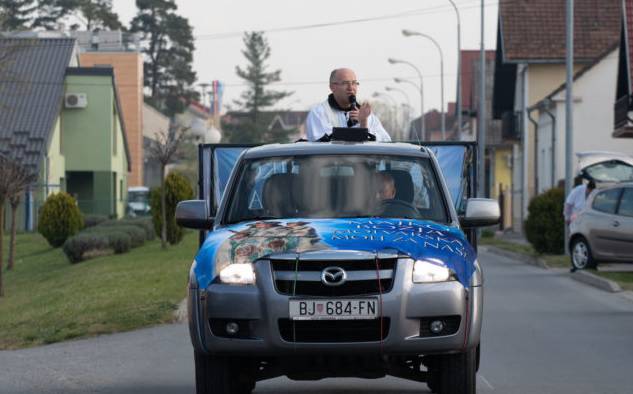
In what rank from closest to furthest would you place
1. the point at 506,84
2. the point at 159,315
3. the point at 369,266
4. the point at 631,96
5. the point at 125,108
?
1. the point at 369,266
2. the point at 159,315
3. the point at 631,96
4. the point at 506,84
5. the point at 125,108

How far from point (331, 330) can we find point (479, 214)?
1611 mm

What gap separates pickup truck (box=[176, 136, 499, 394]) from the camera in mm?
7434

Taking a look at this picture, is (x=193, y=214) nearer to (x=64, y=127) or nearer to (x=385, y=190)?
(x=385, y=190)

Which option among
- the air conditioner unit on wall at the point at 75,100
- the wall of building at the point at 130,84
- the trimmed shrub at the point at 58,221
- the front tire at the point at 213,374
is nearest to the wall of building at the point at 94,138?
the air conditioner unit on wall at the point at 75,100

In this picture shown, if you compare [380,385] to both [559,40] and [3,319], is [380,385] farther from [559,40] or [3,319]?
[559,40]

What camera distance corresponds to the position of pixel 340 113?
10422 millimetres

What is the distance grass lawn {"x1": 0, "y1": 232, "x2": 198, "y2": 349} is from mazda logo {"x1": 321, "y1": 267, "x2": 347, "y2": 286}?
7756 mm

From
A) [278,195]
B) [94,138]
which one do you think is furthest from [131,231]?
[278,195]

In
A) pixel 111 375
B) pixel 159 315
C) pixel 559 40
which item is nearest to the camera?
pixel 111 375

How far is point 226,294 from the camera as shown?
755 centimetres

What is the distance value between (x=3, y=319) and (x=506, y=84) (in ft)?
145

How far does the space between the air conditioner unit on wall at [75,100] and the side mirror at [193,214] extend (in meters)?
54.8

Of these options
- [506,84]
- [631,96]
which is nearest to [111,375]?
[631,96]

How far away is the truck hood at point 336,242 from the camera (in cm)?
758
